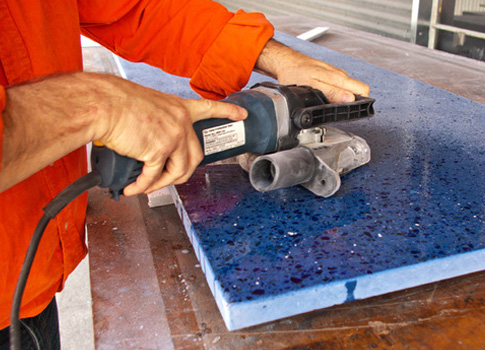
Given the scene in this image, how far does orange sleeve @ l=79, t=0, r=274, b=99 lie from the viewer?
4.12 feet

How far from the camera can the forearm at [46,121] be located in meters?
0.65

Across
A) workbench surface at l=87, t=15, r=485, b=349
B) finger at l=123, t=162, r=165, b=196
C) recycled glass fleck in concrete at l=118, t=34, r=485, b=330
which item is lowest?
workbench surface at l=87, t=15, r=485, b=349

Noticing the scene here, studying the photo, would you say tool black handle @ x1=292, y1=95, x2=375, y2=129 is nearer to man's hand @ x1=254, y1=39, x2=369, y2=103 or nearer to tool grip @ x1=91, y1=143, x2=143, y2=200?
man's hand @ x1=254, y1=39, x2=369, y2=103

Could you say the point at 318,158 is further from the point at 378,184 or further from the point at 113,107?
the point at 113,107

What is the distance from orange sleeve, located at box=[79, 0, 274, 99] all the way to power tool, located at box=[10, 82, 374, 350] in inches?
8.3

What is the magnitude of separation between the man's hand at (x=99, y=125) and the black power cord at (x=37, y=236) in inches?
2.9

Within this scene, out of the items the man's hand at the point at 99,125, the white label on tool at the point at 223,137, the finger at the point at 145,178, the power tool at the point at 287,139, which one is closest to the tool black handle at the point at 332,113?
the power tool at the point at 287,139

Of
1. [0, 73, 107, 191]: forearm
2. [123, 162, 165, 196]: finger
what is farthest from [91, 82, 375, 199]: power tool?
[0, 73, 107, 191]: forearm

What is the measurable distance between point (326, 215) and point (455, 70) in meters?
1.55

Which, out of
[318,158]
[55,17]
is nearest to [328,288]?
[318,158]

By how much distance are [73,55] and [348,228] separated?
2.29 ft

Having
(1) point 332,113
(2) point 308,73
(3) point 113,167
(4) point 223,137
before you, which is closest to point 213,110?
(4) point 223,137

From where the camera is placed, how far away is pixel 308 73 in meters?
1.25

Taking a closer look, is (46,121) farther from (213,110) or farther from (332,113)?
(332,113)
